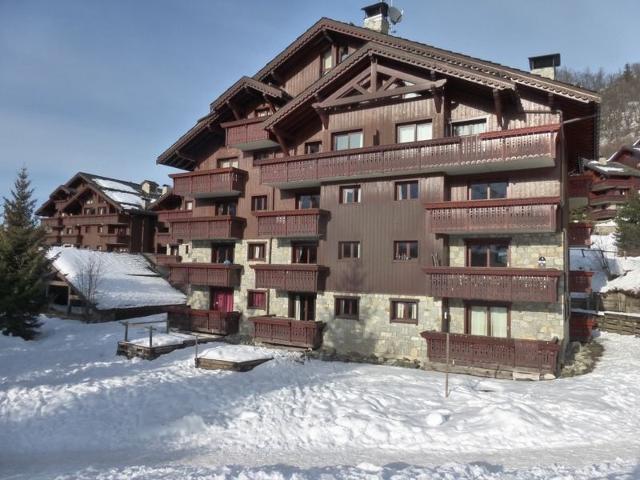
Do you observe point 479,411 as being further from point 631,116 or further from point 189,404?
point 631,116

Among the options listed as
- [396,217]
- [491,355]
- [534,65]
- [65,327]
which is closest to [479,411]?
[491,355]

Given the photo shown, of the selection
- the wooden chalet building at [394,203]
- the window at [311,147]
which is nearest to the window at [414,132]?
the wooden chalet building at [394,203]

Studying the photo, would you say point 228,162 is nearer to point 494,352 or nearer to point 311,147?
point 311,147

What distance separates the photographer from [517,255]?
17.6m

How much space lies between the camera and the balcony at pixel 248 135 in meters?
24.1

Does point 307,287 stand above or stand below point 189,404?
above

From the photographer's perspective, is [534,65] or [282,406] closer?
[282,406]

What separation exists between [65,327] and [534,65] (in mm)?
30257

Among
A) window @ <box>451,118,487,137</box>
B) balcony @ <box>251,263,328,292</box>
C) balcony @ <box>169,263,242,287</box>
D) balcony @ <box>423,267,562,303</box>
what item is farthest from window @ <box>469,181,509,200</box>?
balcony @ <box>169,263,242,287</box>

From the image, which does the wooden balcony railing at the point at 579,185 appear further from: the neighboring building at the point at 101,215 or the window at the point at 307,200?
the neighboring building at the point at 101,215

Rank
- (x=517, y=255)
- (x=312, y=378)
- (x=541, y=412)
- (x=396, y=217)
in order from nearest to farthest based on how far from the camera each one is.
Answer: (x=541, y=412), (x=312, y=378), (x=517, y=255), (x=396, y=217)

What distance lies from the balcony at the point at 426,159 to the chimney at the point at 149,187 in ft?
118

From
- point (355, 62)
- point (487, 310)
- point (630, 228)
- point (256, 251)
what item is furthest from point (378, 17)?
point (630, 228)

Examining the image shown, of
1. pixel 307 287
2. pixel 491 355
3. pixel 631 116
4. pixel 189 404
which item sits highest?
pixel 631 116
